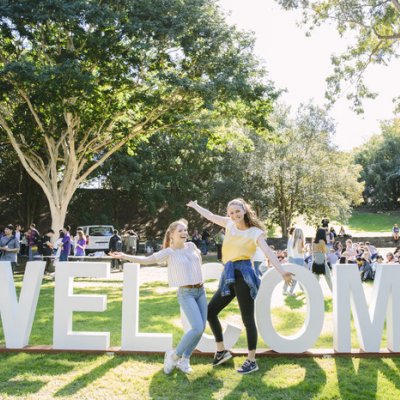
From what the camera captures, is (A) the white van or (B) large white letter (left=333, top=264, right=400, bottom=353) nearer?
(B) large white letter (left=333, top=264, right=400, bottom=353)

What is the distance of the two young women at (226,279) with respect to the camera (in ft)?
16.4

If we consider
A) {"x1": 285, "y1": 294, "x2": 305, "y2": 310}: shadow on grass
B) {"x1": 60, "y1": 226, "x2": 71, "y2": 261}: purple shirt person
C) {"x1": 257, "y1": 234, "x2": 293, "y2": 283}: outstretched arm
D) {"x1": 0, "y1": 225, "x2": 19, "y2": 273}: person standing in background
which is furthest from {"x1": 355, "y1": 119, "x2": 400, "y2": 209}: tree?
{"x1": 257, "y1": 234, "x2": 293, "y2": 283}: outstretched arm

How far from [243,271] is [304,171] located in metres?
25.8

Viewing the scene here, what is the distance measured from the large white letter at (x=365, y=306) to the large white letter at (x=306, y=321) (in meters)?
0.26

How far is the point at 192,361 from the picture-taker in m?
5.49

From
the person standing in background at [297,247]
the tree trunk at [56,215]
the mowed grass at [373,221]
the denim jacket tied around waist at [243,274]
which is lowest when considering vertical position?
the denim jacket tied around waist at [243,274]

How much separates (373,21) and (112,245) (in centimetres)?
1317

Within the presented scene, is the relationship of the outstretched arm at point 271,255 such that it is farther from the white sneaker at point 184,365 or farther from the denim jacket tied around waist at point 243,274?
the white sneaker at point 184,365

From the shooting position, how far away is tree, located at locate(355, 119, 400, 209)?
166 feet

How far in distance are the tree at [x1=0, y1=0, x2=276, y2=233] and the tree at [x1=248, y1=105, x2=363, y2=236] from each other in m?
13.6

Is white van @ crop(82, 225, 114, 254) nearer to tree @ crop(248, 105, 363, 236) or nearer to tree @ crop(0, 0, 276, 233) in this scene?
tree @ crop(0, 0, 276, 233)

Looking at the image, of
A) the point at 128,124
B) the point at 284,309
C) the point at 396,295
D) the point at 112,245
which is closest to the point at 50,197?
the point at 112,245

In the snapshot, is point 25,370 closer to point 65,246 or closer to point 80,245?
point 65,246

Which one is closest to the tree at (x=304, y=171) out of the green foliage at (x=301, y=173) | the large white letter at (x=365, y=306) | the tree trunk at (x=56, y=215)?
the green foliage at (x=301, y=173)
